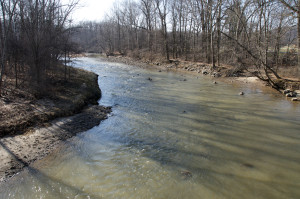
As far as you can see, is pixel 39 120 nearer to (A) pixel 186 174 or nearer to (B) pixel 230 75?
(A) pixel 186 174

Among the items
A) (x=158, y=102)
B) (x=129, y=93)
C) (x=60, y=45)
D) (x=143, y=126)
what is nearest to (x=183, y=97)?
(x=158, y=102)

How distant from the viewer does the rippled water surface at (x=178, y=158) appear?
4.98 m

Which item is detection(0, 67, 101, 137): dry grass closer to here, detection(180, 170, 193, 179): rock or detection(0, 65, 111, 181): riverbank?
detection(0, 65, 111, 181): riverbank

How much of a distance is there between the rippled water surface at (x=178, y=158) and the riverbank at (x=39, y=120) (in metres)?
0.47

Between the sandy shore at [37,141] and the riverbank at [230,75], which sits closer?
the sandy shore at [37,141]

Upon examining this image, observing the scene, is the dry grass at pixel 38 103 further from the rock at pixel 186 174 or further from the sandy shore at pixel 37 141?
the rock at pixel 186 174

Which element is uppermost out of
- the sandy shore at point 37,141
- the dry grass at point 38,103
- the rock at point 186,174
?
the dry grass at point 38,103

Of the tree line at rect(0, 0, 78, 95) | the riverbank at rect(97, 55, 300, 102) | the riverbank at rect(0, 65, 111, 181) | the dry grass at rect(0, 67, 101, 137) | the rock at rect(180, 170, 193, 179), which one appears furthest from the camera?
the riverbank at rect(97, 55, 300, 102)

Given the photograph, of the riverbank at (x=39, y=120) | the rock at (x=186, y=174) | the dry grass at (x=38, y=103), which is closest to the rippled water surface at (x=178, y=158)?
the rock at (x=186, y=174)

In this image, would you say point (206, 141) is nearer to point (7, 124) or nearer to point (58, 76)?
point (7, 124)

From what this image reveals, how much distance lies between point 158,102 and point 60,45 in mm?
7285

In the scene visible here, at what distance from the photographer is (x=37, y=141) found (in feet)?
22.7

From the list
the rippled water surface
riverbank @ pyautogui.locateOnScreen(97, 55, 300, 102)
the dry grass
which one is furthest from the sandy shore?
riverbank @ pyautogui.locateOnScreen(97, 55, 300, 102)

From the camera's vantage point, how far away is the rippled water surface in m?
4.98
